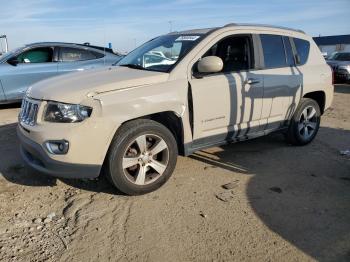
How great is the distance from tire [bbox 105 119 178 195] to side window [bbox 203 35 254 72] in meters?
1.34

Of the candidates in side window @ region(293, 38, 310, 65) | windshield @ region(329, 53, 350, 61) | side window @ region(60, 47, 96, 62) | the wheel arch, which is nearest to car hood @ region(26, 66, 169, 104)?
side window @ region(293, 38, 310, 65)

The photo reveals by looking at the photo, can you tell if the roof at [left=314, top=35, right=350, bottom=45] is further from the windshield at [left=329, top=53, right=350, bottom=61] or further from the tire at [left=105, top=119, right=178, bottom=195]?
the tire at [left=105, top=119, right=178, bottom=195]

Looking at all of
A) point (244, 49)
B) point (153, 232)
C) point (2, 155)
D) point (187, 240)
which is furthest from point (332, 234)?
point (2, 155)

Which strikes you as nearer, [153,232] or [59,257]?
[59,257]

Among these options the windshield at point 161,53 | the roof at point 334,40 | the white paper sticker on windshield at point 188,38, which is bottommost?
the windshield at point 161,53

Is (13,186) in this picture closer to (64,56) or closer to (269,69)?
(269,69)

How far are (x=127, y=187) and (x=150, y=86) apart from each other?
108 cm

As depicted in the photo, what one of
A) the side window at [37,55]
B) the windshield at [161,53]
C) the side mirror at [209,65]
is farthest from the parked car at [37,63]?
the side mirror at [209,65]

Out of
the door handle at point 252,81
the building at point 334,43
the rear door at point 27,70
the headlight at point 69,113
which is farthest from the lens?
the building at point 334,43

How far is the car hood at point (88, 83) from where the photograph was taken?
3551 millimetres

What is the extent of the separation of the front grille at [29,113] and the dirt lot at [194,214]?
0.80 m

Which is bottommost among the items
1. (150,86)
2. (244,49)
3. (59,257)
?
(59,257)

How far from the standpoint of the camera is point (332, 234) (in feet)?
10.6

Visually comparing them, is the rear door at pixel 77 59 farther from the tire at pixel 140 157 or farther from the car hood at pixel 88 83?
the tire at pixel 140 157
